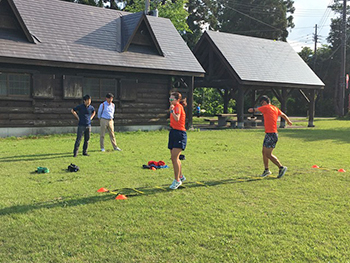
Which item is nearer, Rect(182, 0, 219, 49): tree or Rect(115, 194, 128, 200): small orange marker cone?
Rect(115, 194, 128, 200): small orange marker cone

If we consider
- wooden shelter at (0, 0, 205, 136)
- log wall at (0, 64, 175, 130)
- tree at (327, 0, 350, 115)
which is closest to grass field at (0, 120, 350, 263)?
log wall at (0, 64, 175, 130)

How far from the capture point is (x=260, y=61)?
2683 centimetres

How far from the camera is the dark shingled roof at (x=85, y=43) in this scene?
54.1 ft

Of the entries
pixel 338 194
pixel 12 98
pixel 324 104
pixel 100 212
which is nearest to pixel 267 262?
pixel 100 212

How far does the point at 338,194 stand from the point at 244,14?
53.2 meters

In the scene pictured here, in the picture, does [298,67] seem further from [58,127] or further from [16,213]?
[16,213]

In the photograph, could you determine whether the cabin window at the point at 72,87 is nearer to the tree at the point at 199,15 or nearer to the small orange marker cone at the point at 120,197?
the small orange marker cone at the point at 120,197

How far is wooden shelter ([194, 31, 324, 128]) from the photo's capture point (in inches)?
967

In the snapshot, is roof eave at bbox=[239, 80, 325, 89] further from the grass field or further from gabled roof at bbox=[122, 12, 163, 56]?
the grass field

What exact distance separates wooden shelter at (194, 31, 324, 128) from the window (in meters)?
12.9

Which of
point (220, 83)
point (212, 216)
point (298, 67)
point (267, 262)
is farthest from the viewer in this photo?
point (298, 67)

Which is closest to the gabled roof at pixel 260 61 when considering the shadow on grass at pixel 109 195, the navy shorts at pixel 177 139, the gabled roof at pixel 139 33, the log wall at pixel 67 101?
the gabled roof at pixel 139 33

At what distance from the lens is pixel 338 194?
22.3ft

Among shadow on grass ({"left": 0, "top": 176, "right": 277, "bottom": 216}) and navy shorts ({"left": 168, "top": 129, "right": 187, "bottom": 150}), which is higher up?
navy shorts ({"left": 168, "top": 129, "right": 187, "bottom": 150})
